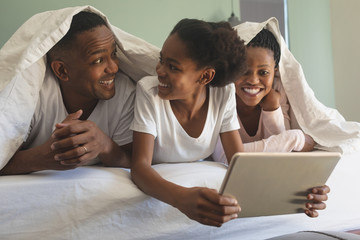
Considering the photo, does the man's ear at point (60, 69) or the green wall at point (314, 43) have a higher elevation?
the man's ear at point (60, 69)

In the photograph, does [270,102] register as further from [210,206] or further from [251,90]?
[210,206]

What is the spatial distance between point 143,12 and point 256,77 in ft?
3.19

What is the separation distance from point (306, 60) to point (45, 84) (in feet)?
6.28

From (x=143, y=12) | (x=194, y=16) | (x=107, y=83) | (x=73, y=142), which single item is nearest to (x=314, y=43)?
(x=194, y=16)

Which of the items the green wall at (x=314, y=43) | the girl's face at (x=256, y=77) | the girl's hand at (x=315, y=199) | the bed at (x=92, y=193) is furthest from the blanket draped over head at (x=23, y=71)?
the green wall at (x=314, y=43)

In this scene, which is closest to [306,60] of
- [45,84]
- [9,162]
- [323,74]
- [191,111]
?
[323,74]

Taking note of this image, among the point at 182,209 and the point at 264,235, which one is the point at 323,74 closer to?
the point at 264,235

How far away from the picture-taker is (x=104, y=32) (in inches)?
42.5

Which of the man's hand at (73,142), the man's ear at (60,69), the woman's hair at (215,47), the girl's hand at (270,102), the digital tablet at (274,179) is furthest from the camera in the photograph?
the girl's hand at (270,102)

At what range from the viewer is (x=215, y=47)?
979 mm

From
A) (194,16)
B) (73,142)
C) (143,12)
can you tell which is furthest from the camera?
(194,16)

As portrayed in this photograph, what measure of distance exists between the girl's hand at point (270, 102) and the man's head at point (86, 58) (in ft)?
1.71

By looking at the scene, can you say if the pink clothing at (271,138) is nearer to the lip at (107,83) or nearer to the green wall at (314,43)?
the lip at (107,83)

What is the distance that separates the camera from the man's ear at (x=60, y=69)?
108 cm
